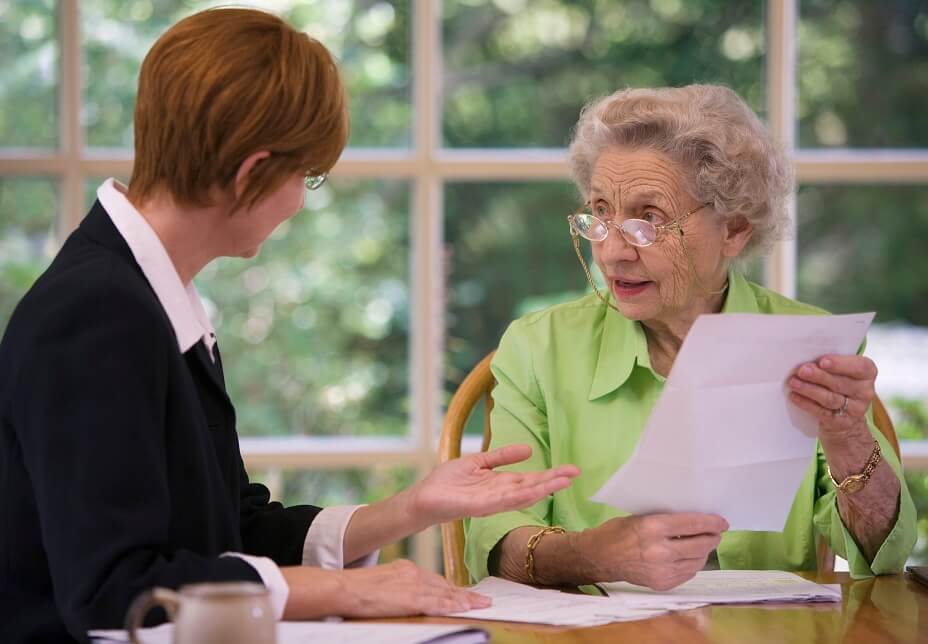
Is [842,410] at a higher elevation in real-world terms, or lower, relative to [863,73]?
lower

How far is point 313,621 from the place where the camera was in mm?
1274

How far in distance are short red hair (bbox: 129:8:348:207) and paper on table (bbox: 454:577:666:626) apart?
56 centimetres

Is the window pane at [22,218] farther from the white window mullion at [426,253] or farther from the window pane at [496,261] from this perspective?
the window pane at [496,261]

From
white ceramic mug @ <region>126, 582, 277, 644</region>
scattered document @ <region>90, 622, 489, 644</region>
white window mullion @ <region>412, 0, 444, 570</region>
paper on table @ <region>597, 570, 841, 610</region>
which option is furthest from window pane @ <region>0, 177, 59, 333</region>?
white ceramic mug @ <region>126, 582, 277, 644</region>

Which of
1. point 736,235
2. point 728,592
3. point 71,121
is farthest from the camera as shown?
point 71,121

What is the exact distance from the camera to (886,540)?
1.75m

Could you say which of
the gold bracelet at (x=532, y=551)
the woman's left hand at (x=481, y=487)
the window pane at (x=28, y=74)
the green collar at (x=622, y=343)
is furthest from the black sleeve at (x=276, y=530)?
the window pane at (x=28, y=74)

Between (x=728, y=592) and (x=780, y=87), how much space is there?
7.79 feet

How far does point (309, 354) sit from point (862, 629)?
2478 mm

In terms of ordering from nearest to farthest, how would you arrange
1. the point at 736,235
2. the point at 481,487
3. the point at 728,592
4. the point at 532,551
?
the point at 481,487 < the point at 728,592 < the point at 532,551 < the point at 736,235

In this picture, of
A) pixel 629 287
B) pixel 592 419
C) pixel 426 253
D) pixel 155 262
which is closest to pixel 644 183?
pixel 629 287

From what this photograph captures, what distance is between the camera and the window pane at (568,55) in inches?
144

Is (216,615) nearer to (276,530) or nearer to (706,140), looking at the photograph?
(276,530)

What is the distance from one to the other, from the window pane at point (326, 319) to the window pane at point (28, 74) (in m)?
0.67
